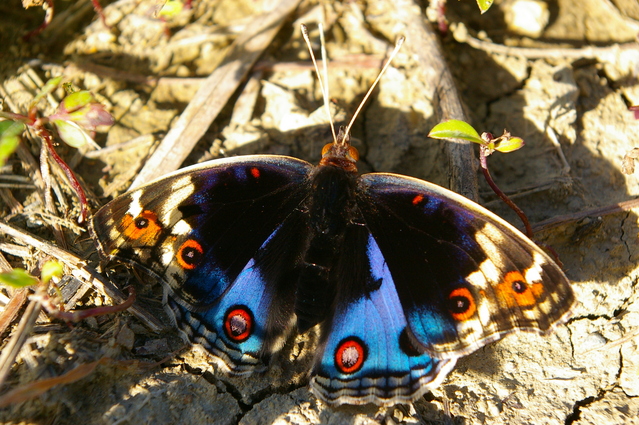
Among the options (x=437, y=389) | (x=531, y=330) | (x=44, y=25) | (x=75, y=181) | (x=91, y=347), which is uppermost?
(x=44, y=25)

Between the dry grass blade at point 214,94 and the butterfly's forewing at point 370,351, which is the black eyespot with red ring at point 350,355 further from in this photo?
the dry grass blade at point 214,94

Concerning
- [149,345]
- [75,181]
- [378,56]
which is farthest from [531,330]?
[75,181]

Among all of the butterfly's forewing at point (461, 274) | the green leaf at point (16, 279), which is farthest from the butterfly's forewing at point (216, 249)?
the butterfly's forewing at point (461, 274)

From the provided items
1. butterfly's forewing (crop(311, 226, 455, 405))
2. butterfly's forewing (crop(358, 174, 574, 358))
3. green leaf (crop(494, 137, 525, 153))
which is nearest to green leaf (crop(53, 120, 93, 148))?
butterfly's forewing (crop(311, 226, 455, 405))

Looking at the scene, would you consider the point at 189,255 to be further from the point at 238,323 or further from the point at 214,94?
the point at 214,94

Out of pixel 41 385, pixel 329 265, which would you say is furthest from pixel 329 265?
pixel 41 385

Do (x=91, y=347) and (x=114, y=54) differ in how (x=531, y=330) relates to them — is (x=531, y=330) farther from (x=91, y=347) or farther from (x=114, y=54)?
(x=114, y=54)

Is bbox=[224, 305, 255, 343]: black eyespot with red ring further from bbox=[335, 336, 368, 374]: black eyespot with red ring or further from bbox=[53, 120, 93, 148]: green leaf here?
bbox=[53, 120, 93, 148]: green leaf
